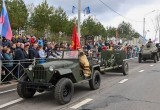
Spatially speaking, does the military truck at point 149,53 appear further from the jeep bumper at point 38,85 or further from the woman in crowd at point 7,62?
the jeep bumper at point 38,85

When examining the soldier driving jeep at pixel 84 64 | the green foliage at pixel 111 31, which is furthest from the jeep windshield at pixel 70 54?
the green foliage at pixel 111 31

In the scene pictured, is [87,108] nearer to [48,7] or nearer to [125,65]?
[125,65]

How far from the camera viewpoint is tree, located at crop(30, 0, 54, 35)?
110ft

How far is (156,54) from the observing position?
26.3 m

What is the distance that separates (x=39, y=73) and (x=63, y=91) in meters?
0.89

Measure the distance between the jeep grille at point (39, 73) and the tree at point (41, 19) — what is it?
80.7 ft

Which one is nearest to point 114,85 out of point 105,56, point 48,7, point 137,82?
point 137,82

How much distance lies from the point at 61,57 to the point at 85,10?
13.8 m

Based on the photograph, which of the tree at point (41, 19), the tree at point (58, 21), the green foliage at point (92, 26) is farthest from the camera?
the green foliage at point (92, 26)

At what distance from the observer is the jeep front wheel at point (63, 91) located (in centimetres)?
852

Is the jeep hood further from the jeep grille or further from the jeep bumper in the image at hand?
the jeep bumper

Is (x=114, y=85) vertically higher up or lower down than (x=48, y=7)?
lower down

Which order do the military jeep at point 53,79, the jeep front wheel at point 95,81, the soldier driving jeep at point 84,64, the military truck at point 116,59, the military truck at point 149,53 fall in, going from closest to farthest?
the military jeep at point 53,79, the soldier driving jeep at point 84,64, the jeep front wheel at point 95,81, the military truck at point 116,59, the military truck at point 149,53

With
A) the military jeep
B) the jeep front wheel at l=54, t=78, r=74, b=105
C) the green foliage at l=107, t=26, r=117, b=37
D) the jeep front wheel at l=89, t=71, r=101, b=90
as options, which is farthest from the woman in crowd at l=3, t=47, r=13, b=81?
the green foliage at l=107, t=26, r=117, b=37
